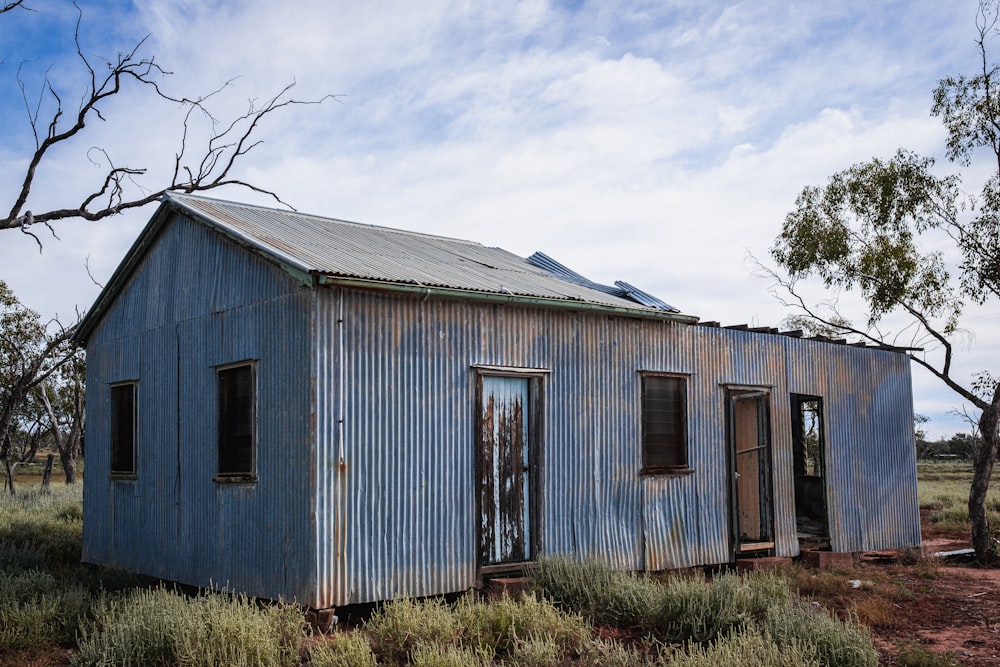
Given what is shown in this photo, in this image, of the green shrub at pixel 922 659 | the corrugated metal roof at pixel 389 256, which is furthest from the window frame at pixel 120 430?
the green shrub at pixel 922 659

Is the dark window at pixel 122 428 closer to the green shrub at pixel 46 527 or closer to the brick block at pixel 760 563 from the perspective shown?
the green shrub at pixel 46 527

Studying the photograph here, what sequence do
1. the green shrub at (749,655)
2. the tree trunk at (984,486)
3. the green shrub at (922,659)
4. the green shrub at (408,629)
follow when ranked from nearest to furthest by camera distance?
the green shrub at (749,655) < the green shrub at (408,629) < the green shrub at (922,659) < the tree trunk at (984,486)

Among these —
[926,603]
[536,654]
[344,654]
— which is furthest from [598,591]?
[926,603]

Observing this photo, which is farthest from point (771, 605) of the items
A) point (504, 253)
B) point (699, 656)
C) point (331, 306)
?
point (504, 253)

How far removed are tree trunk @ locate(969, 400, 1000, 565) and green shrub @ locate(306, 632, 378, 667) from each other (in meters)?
11.5

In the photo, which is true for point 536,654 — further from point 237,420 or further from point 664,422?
point 664,422

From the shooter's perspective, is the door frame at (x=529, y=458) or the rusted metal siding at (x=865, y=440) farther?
the rusted metal siding at (x=865, y=440)

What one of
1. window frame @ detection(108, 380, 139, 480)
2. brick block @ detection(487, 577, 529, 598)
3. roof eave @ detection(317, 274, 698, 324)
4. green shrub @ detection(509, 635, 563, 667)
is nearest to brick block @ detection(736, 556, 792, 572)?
roof eave @ detection(317, 274, 698, 324)

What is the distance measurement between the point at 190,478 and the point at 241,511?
1456 mm

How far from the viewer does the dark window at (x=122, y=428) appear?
43.7 feet

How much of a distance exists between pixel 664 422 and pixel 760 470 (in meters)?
2.29

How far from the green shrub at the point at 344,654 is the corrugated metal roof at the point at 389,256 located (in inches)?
131

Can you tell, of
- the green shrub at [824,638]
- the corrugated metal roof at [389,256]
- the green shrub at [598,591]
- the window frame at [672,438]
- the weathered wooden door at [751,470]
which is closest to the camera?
the green shrub at [824,638]

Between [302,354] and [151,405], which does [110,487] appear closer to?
[151,405]
